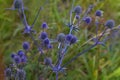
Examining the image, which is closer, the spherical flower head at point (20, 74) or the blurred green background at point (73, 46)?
the spherical flower head at point (20, 74)

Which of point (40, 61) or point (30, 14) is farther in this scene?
point (30, 14)

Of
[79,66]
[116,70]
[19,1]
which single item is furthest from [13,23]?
[19,1]

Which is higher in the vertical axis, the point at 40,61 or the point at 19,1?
the point at 19,1

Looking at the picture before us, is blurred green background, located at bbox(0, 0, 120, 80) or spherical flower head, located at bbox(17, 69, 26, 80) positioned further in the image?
blurred green background, located at bbox(0, 0, 120, 80)

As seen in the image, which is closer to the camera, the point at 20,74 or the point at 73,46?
the point at 20,74

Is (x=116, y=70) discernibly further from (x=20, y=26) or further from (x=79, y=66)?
(x=20, y=26)

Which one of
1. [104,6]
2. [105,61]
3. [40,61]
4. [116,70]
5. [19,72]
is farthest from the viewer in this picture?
[104,6]

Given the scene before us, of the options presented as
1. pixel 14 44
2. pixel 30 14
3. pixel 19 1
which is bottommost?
pixel 14 44

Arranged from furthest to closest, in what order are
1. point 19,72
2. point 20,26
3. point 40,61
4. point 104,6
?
point 104,6 < point 20,26 < point 40,61 < point 19,72
